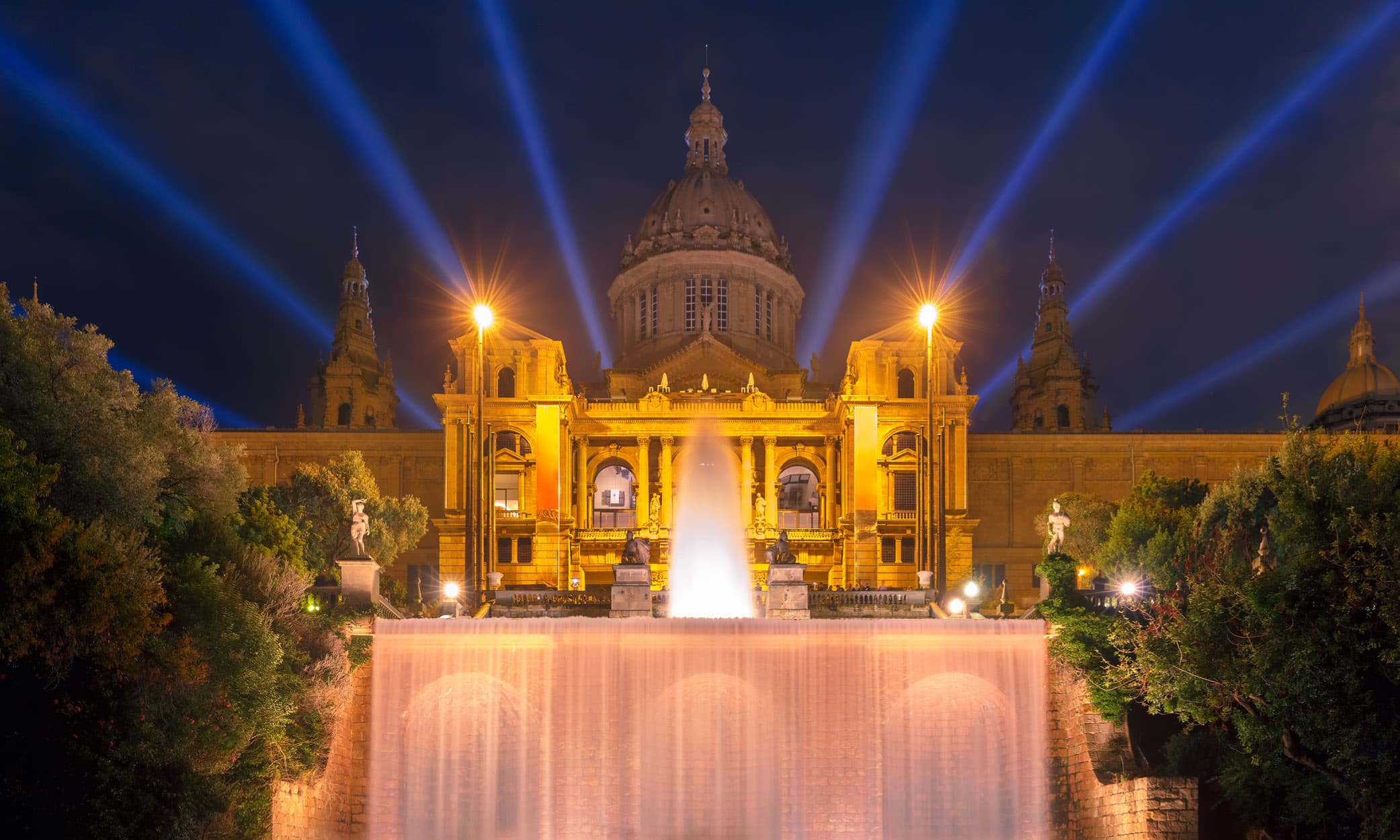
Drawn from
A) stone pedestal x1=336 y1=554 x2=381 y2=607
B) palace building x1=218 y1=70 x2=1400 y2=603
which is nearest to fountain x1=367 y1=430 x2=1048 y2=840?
stone pedestal x1=336 y1=554 x2=381 y2=607

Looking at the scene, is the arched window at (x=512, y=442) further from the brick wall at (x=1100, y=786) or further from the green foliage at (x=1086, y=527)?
the brick wall at (x=1100, y=786)

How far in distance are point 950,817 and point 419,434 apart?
162 feet

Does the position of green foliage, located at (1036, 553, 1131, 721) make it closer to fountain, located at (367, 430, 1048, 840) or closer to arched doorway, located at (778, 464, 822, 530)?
fountain, located at (367, 430, 1048, 840)

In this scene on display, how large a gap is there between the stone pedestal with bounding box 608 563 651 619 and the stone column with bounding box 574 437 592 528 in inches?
1152

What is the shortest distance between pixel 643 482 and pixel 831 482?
34.2 ft

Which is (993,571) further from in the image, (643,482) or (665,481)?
(643,482)

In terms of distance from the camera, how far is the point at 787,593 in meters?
37.8

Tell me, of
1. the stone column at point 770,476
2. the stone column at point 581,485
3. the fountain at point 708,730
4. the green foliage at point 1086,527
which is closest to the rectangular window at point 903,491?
the stone column at point 770,476

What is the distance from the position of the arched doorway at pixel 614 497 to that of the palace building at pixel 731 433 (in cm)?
14

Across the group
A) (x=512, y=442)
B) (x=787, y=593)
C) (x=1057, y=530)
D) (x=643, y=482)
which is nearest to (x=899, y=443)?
(x=643, y=482)

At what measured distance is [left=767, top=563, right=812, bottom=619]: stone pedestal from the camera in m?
37.7

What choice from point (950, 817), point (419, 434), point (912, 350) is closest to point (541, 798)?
point (950, 817)

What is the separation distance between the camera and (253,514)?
37.2 m

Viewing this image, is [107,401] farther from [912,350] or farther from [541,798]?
[912,350]
